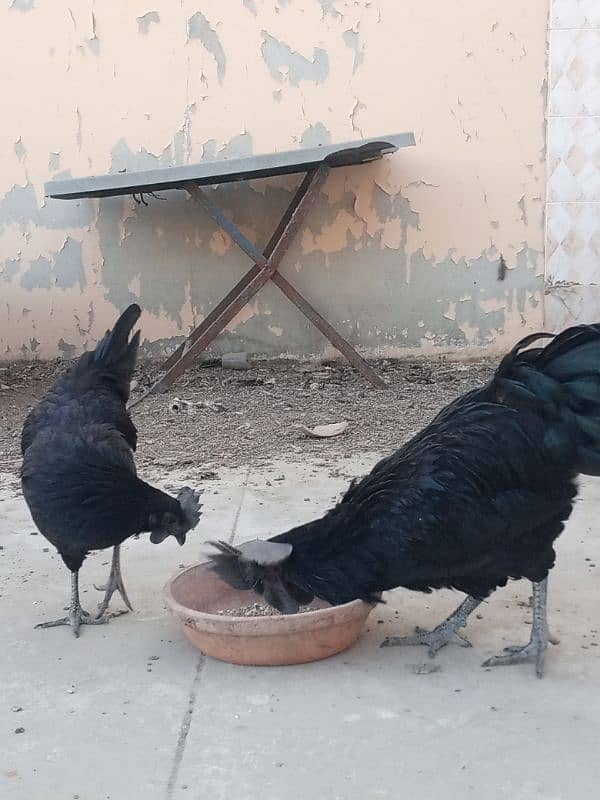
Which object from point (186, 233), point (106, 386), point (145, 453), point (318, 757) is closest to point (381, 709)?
point (318, 757)

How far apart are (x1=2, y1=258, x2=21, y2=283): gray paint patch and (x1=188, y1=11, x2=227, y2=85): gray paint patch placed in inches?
91.9

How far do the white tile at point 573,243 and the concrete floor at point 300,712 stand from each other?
4.46 meters

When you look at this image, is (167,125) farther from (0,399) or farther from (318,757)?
(318,757)

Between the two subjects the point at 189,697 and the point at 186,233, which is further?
the point at 186,233

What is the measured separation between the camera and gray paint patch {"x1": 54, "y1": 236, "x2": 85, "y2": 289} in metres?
8.41

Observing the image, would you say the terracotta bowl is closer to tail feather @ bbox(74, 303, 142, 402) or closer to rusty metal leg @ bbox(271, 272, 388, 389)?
tail feather @ bbox(74, 303, 142, 402)

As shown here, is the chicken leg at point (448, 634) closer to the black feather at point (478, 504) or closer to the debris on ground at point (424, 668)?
the debris on ground at point (424, 668)

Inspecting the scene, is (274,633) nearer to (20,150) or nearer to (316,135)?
(316,135)

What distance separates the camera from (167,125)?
821cm

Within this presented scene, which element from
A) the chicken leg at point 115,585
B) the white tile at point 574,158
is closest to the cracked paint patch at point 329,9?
the white tile at point 574,158

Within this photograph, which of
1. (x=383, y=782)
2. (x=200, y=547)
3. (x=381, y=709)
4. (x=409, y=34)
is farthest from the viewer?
(x=409, y=34)

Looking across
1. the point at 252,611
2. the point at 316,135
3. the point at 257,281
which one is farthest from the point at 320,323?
the point at 252,611

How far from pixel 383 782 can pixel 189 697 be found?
2.61 feet

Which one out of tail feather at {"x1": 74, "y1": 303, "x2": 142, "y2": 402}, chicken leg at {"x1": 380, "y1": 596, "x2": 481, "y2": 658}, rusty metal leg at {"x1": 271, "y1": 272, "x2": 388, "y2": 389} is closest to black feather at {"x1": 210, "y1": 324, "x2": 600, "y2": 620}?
chicken leg at {"x1": 380, "y1": 596, "x2": 481, "y2": 658}
